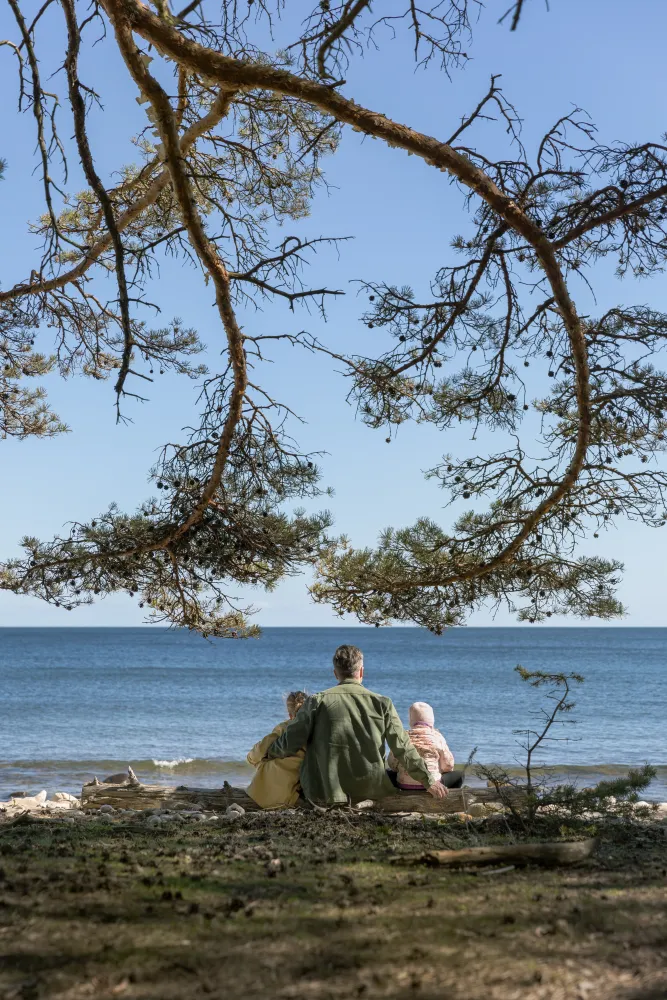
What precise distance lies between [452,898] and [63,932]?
140 centimetres

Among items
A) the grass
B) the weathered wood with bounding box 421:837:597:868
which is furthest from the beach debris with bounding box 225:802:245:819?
the weathered wood with bounding box 421:837:597:868

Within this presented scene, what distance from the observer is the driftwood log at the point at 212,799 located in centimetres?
700

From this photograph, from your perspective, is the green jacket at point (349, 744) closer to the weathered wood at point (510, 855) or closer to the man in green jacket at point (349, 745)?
the man in green jacket at point (349, 745)

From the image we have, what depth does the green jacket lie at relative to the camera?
6883 millimetres

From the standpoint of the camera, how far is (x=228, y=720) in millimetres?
29359

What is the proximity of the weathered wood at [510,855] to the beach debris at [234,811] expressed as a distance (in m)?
2.55

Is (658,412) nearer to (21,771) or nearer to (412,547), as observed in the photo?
(412,547)

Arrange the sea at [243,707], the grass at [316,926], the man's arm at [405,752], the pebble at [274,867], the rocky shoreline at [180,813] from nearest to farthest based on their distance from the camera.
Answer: the grass at [316,926] → the pebble at [274,867] → the rocky shoreline at [180,813] → the man's arm at [405,752] → the sea at [243,707]

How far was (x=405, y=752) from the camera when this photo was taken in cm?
685

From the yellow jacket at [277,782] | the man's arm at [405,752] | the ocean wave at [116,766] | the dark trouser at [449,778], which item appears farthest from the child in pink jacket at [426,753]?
the ocean wave at [116,766]

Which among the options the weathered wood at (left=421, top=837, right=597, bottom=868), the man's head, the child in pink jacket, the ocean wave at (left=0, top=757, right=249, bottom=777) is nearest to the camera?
the weathered wood at (left=421, top=837, right=597, bottom=868)

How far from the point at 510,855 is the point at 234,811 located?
3.38 m

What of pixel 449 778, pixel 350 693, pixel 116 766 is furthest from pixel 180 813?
pixel 116 766

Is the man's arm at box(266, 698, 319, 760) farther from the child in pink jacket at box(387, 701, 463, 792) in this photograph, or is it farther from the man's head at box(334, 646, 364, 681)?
the child in pink jacket at box(387, 701, 463, 792)
